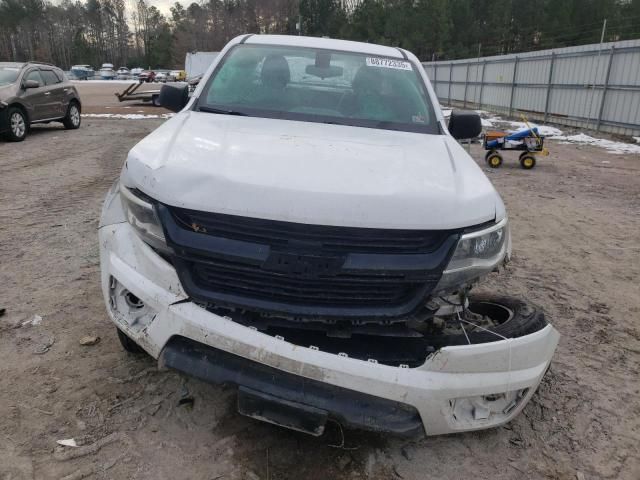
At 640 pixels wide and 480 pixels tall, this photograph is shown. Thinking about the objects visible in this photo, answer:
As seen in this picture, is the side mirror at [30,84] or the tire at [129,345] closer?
the tire at [129,345]

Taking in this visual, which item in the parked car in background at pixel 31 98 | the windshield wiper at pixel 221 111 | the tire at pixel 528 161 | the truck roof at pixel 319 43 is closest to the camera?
the windshield wiper at pixel 221 111

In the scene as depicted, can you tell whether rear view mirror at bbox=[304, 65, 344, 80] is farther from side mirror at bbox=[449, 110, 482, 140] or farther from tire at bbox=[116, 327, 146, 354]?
tire at bbox=[116, 327, 146, 354]

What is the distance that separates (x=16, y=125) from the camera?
35.5 feet

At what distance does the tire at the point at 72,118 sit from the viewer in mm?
13039

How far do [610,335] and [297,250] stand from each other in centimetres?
264

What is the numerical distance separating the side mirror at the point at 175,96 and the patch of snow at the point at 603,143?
1101 centimetres

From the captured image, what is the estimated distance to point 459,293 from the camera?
2250 mm

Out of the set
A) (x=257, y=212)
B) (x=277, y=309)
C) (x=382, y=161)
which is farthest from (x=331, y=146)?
(x=277, y=309)

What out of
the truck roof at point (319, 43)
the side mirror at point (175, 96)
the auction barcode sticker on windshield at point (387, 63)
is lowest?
the side mirror at point (175, 96)

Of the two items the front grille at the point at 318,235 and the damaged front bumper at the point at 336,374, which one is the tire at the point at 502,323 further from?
the front grille at the point at 318,235

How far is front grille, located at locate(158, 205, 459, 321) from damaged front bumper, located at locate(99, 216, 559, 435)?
13 centimetres

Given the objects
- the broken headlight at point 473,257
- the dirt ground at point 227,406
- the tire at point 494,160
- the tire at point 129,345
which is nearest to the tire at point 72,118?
the dirt ground at point 227,406

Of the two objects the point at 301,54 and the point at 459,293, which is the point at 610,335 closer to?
the point at 459,293

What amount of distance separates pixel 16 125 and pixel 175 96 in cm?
889
